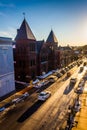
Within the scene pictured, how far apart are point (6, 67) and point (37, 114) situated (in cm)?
1278

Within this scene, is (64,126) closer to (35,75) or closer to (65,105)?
(65,105)

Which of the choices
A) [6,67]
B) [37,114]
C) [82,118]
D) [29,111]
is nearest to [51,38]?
[6,67]

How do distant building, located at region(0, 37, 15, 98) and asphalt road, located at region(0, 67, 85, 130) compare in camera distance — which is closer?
asphalt road, located at region(0, 67, 85, 130)

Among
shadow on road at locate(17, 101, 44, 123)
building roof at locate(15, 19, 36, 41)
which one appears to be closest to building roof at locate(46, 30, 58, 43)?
building roof at locate(15, 19, 36, 41)

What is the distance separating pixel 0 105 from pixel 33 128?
9439mm

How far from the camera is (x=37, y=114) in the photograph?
2084 centimetres

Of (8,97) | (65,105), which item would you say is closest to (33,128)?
(65,105)

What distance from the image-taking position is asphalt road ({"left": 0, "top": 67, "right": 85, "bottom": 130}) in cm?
1789

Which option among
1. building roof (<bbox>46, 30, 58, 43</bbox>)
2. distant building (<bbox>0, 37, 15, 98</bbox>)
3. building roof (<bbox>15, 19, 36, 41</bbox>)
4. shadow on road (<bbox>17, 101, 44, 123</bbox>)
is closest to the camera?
shadow on road (<bbox>17, 101, 44, 123</bbox>)

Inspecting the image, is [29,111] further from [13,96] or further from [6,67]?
A: [6,67]

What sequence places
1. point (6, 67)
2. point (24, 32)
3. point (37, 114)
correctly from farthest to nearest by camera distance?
point (24, 32) → point (6, 67) → point (37, 114)

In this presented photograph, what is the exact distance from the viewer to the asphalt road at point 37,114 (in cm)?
1789

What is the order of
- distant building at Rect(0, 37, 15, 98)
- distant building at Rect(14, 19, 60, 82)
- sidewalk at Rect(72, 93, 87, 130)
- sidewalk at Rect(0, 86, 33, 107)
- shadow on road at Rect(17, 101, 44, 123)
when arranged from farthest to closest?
distant building at Rect(14, 19, 60, 82), distant building at Rect(0, 37, 15, 98), sidewalk at Rect(0, 86, 33, 107), shadow on road at Rect(17, 101, 44, 123), sidewalk at Rect(72, 93, 87, 130)

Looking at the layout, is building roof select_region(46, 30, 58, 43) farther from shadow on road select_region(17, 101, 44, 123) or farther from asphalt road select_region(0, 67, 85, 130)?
shadow on road select_region(17, 101, 44, 123)
